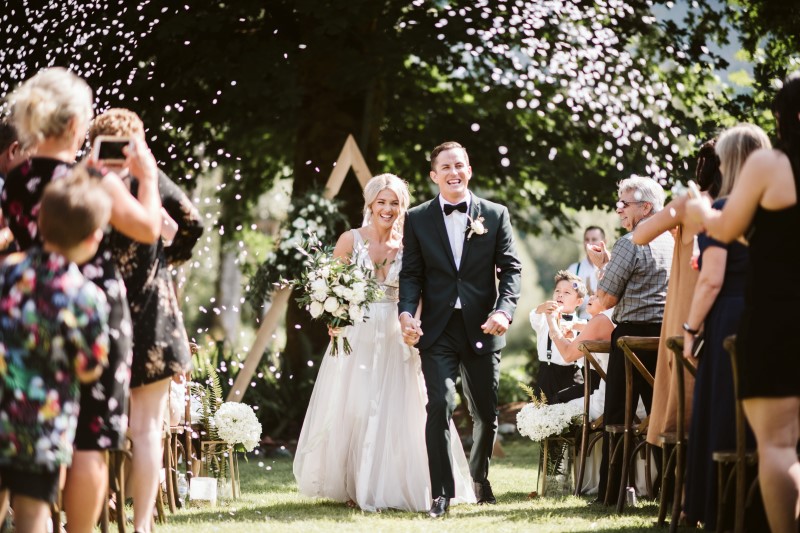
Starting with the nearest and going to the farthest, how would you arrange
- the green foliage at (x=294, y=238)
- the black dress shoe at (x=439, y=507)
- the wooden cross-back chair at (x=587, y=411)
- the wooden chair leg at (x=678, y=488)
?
the wooden chair leg at (x=678, y=488), the black dress shoe at (x=439, y=507), the wooden cross-back chair at (x=587, y=411), the green foliage at (x=294, y=238)

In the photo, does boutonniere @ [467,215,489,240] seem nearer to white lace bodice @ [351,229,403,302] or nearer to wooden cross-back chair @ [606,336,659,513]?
white lace bodice @ [351,229,403,302]

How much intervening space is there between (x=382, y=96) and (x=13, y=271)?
30.2ft

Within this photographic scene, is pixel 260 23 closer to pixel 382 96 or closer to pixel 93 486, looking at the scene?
pixel 382 96

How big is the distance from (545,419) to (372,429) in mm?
1371

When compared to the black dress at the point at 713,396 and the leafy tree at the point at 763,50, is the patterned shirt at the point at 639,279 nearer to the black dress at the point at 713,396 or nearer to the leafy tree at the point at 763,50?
the black dress at the point at 713,396

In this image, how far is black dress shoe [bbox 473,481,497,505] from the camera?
723 centimetres

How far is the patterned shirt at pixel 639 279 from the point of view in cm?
702

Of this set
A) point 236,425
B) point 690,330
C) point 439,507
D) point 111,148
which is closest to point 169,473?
point 236,425

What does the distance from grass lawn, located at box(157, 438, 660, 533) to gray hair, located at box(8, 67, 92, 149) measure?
2.51 m

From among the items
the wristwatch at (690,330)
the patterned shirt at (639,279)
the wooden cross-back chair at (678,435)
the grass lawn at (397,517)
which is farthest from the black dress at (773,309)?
the patterned shirt at (639,279)

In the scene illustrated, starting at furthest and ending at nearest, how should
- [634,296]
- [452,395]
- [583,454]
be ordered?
[583,454] → [634,296] → [452,395]

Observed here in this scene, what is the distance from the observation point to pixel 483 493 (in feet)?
23.8

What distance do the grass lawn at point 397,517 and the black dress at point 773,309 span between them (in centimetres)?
186

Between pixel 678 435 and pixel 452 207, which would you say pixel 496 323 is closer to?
pixel 452 207
